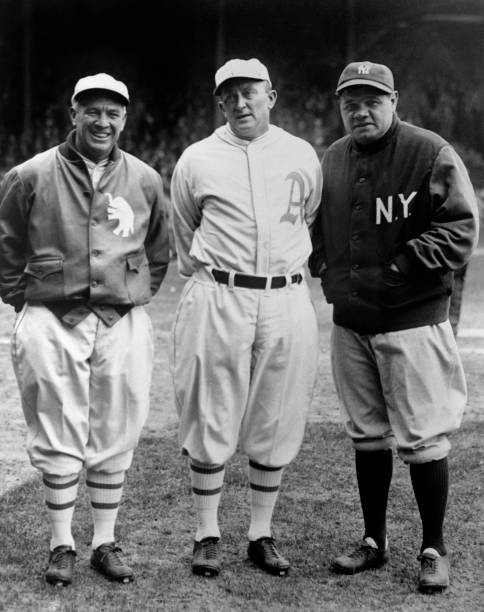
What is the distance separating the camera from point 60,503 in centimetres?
362

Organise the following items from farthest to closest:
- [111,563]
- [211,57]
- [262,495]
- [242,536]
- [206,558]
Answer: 1. [211,57]
2. [242,536]
3. [262,495]
4. [206,558]
5. [111,563]

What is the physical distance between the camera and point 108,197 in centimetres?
363

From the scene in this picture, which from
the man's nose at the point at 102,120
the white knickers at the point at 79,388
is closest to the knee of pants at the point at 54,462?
the white knickers at the point at 79,388

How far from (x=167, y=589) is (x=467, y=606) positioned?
3.65 feet

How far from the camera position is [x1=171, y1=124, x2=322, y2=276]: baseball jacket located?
3.70m

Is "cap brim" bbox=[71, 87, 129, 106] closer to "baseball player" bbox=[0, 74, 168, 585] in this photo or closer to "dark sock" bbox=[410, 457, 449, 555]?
"baseball player" bbox=[0, 74, 168, 585]

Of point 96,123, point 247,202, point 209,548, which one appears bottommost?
point 209,548

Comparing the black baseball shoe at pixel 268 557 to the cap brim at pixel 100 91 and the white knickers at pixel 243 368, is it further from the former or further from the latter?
the cap brim at pixel 100 91

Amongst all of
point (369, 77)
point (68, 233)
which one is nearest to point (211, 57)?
point (369, 77)

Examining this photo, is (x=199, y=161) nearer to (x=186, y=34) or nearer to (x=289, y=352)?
(x=289, y=352)

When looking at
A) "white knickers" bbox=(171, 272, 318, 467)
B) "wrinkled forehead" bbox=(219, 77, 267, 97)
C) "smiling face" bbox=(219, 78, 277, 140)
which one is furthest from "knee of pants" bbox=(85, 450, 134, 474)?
"wrinkled forehead" bbox=(219, 77, 267, 97)

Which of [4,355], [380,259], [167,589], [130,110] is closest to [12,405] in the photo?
[4,355]

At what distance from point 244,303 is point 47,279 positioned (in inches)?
29.8

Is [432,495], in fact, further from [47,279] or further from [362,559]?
[47,279]
